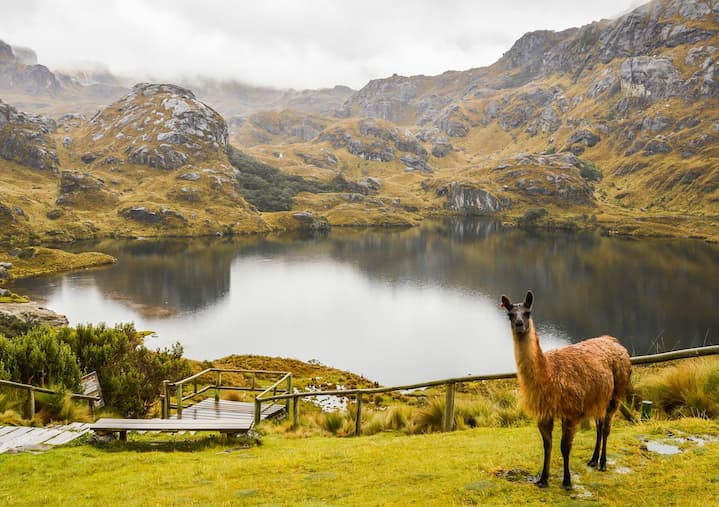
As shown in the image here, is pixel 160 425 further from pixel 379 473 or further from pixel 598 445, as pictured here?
pixel 598 445

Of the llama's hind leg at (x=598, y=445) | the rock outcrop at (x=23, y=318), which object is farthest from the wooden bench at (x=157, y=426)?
the rock outcrop at (x=23, y=318)

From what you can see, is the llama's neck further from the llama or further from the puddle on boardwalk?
the puddle on boardwalk

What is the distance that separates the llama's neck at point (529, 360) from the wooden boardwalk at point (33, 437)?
1132cm

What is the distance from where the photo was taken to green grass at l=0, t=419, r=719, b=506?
6805 mm

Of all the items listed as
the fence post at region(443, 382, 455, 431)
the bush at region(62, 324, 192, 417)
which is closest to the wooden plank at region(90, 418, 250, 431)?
the fence post at region(443, 382, 455, 431)

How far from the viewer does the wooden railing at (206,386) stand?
1739 cm

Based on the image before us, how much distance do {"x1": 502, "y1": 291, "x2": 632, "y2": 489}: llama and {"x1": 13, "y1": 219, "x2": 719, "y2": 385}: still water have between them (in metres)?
28.9

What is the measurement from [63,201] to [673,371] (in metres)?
193

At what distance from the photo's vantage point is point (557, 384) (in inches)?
270

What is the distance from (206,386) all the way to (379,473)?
59.9 feet

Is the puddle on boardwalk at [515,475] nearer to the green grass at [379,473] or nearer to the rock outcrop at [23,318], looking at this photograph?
the green grass at [379,473]

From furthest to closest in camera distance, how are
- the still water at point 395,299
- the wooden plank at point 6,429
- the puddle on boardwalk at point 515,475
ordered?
the still water at point 395,299
the wooden plank at point 6,429
the puddle on boardwalk at point 515,475

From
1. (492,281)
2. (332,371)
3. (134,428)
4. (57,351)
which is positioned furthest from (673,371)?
(492,281)

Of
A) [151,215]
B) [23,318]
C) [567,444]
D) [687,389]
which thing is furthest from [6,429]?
[151,215]
